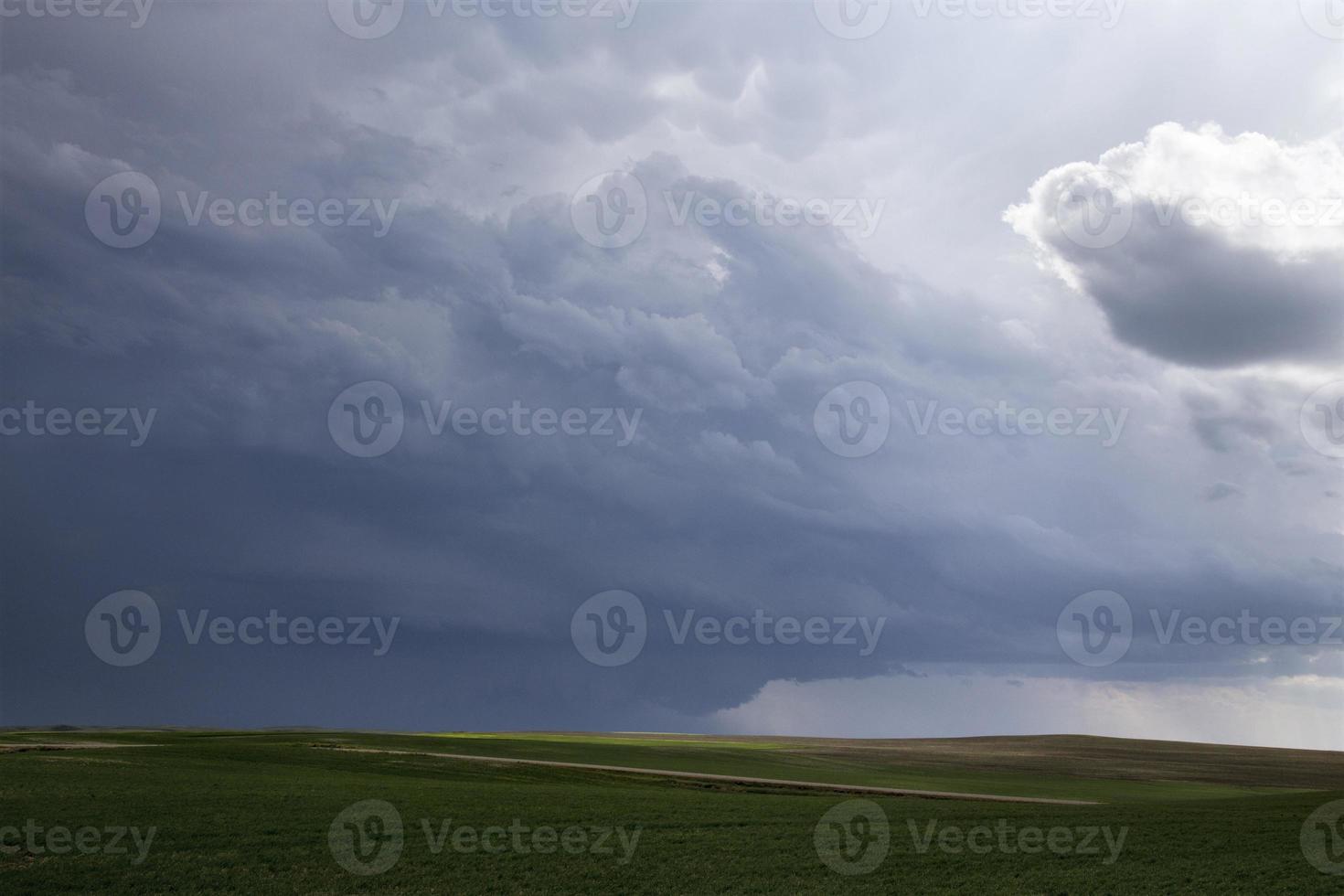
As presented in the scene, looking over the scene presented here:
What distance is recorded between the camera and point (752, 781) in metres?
64.1

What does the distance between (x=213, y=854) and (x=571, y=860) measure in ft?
41.0

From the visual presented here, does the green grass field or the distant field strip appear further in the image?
the distant field strip

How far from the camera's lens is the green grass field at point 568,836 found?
1133 inches

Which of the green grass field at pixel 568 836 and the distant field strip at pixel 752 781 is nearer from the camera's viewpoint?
the green grass field at pixel 568 836

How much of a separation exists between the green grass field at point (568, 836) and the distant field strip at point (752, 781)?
3.23 meters

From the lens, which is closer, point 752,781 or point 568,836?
point 568,836

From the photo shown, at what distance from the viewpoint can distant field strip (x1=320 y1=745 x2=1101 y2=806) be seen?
5994 cm

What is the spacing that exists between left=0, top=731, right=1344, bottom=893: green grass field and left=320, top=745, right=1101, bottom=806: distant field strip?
323 cm

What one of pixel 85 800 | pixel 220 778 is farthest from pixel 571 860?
pixel 220 778

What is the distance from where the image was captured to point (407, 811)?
131ft

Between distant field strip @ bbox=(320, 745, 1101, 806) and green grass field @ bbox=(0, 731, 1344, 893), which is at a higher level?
green grass field @ bbox=(0, 731, 1344, 893)

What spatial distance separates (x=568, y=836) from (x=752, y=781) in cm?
3142

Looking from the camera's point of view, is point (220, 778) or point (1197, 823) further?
point (220, 778)

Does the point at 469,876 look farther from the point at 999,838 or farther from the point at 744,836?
the point at 999,838
